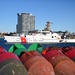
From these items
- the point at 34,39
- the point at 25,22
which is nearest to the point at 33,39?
the point at 34,39

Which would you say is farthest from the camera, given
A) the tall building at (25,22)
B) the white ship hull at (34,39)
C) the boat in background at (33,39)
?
the tall building at (25,22)

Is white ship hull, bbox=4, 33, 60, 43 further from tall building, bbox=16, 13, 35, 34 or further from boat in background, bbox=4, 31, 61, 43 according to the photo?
tall building, bbox=16, 13, 35, 34

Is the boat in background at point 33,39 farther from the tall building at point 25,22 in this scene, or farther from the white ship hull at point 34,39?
the tall building at point 25,22

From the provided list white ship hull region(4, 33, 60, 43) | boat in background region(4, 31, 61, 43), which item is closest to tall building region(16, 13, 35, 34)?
white ship hull region(4, 33, 60, 43)

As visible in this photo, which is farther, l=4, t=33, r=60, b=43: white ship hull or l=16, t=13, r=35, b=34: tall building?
l=16, t=13, r=35, b=34: tall building

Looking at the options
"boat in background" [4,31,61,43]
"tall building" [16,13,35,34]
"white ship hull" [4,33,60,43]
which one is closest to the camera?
"boat in background" [4,31,61,43]

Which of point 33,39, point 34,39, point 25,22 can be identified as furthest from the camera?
point 25,22

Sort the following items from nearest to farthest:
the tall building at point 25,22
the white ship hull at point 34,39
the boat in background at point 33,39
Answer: the boat in background at point 33,39 → the white ship hull at point 34,39 → the tall building at point 25,22

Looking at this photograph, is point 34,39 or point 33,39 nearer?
point 34,39

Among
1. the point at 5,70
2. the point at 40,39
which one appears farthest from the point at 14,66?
the point at 40,39

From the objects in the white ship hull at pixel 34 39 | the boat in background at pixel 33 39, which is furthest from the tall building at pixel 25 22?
the boat in background at pixel 33 39

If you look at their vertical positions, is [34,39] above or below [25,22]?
above

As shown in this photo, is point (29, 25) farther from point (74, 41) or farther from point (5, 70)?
point (5, 70)

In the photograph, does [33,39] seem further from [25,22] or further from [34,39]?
[25,22]
